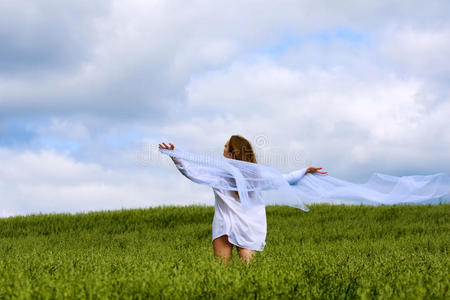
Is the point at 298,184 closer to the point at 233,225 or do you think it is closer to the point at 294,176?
the point at 294,176

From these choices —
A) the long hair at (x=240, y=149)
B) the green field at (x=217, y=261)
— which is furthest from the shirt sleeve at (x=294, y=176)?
the green field at (x=217, y=261)

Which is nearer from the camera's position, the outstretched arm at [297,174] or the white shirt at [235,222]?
the white shirt at [235,222]

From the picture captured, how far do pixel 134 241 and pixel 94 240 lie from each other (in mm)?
1595

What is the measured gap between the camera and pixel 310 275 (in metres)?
5.00

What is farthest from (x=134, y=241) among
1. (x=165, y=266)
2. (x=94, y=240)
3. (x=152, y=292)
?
(x=152, y=292)

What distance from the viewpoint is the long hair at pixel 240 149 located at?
6.33 metres

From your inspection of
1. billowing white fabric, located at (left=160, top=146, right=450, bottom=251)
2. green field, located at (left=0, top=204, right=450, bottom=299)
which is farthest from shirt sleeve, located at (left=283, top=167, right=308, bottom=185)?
green field, located at (left=0, top=204, right=450, bottom=299)

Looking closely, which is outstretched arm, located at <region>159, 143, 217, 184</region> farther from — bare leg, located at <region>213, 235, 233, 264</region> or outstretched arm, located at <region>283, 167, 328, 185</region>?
outstretched arm, located at <region>283, 167, 328, 185</region>

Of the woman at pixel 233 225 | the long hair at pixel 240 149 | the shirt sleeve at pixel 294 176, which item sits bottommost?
the woman at pixel 233 225

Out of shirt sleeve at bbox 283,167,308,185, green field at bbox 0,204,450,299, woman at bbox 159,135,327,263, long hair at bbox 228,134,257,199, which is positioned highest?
long hair at bbox 228,134,257,199

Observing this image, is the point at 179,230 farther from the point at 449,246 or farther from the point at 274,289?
the point at 274,289

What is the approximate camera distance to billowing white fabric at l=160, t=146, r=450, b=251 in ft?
19.3

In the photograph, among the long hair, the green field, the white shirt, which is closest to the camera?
the green field

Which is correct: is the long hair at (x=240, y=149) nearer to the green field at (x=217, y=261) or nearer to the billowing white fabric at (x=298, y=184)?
the billowing white fabric at (x=298, y=184)
